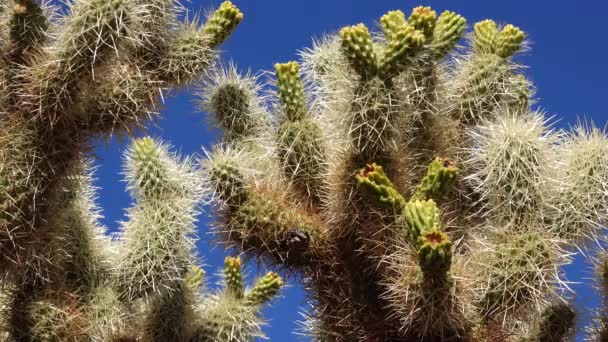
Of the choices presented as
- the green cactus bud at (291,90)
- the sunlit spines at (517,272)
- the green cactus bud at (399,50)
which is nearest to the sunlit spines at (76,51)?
the green cactus bud at (291,90)

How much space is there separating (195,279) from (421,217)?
2359 mm

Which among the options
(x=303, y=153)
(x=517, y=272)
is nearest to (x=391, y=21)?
(x=303, y=153)

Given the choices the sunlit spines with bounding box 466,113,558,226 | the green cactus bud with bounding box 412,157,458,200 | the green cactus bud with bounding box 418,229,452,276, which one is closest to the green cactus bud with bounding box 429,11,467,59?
the sunlit spines with bounding box 466,113,558,226

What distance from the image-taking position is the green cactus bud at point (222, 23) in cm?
549

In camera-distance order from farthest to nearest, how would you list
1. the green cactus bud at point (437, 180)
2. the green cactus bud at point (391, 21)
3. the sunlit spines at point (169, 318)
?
the sunlit spines at point (169, 318), the green cactus bud at point (391, 21), the green cactus bud at point (437, 180)

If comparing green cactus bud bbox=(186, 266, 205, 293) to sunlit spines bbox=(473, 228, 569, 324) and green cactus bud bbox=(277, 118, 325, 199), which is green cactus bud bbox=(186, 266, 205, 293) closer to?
green cactus bud bbox=(277, 118, 325, 199)

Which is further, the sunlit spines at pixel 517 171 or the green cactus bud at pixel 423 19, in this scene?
the green cactus bud at pixel 423 19

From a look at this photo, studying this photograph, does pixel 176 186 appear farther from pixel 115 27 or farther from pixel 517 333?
pixel 517 333

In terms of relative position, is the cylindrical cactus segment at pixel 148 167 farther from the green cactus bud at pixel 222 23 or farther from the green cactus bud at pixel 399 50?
the green cactus bud at pixel 399 50

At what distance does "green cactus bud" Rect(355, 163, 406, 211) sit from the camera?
4.51m

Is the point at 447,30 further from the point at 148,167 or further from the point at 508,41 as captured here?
the point at 148,167

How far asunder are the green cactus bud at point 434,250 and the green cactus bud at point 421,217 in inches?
1.0

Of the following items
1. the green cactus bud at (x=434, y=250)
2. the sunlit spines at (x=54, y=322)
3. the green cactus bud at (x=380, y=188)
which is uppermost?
the green cactus bud at (x=380, y=188)

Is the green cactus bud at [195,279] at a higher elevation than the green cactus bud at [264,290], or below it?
higher
